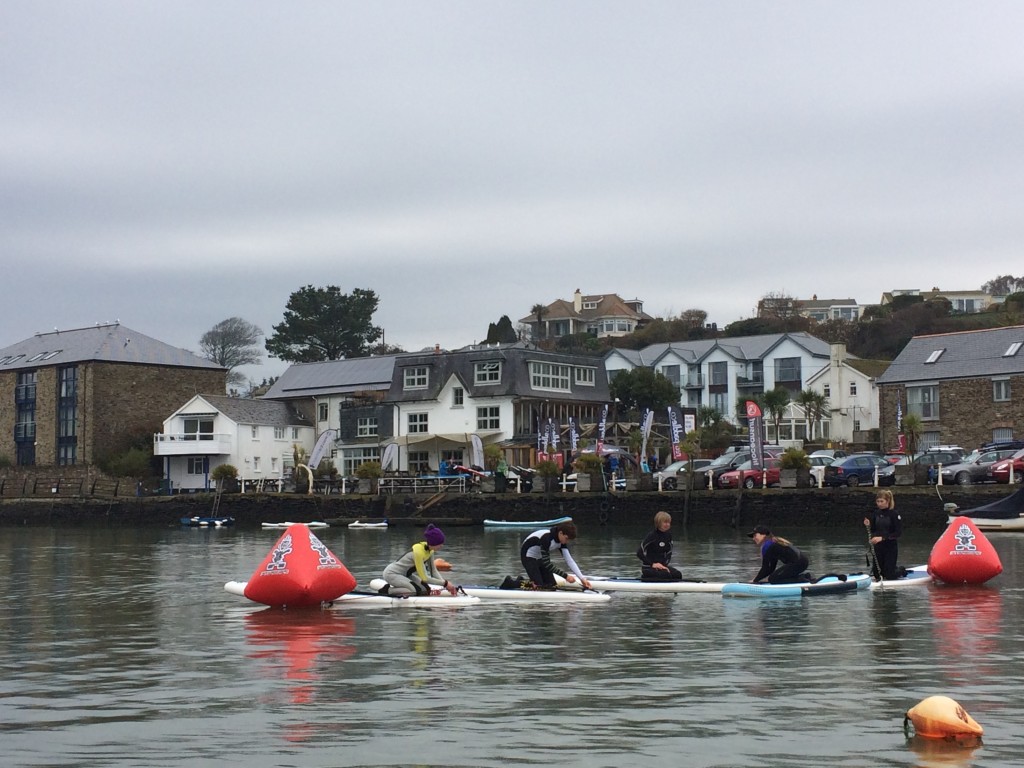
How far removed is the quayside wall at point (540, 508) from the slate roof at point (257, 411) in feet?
45.5

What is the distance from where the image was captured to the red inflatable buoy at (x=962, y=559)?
26875 millimetres

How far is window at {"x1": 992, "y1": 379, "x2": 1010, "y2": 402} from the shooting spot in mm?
74500

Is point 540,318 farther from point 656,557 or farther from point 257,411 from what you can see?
point 656,557

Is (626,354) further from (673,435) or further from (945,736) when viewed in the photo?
(945,736)

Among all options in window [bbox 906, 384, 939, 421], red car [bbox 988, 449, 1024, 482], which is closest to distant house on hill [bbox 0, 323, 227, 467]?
window [bbox 906, 384, 939, 421]

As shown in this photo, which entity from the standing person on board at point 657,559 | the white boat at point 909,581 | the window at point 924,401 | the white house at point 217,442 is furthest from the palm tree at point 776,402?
the standing person on board at point 657,559

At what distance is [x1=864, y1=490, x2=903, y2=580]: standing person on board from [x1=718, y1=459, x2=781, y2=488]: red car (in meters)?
29.6

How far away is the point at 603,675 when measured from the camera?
1661 centimetres

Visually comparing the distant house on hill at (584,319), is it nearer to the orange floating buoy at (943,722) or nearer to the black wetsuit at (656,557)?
the black wetsuit at (656,557)

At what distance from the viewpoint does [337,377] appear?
98.9 meters

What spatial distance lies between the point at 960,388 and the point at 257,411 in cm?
4809

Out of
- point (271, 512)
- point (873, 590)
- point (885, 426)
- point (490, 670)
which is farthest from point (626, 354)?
point (490, 670)

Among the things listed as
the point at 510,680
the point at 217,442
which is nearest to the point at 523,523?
the point at 217,442

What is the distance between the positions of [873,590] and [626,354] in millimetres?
89643
